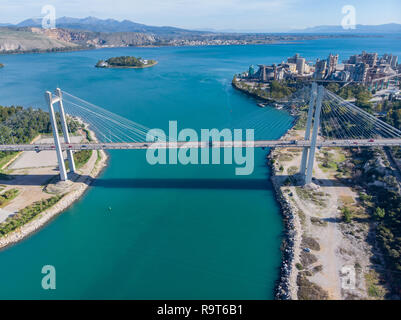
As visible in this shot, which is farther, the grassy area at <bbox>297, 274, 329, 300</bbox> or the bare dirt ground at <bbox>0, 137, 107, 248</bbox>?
the bare dirt ground at <bbox>0, 137, 107, 248</bbox>

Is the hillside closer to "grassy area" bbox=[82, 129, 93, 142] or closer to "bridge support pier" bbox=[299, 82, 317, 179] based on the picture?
"grassy area" bbox=[82, 129, 93, 142]

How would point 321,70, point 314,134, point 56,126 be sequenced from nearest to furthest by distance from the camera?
point 314,134 → point 56,126 → point 321,70

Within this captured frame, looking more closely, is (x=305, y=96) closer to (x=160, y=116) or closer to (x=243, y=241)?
(x=160, y=116)

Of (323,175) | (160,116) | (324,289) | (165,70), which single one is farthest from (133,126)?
(165,70)

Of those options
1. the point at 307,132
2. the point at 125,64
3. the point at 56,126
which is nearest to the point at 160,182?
the point at 56,126

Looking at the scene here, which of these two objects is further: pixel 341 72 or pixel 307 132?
pixel 341 72

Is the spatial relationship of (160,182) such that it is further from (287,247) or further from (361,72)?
(361,72)

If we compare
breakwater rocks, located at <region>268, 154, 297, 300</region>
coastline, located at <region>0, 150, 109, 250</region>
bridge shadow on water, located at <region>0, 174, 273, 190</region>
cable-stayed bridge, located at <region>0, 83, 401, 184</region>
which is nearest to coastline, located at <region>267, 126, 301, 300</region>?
breakwater rocks, located at <region>268, 154, 297, 300</region>
